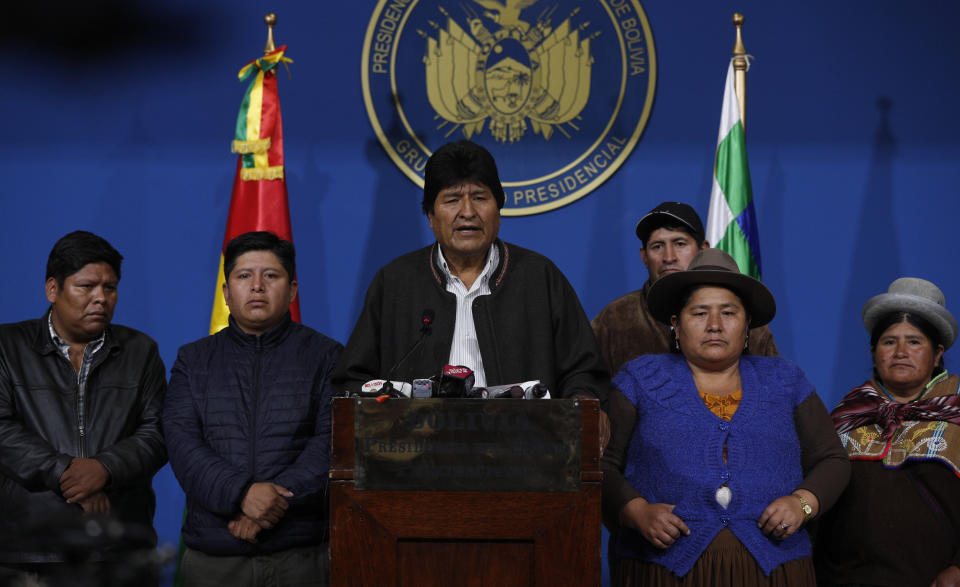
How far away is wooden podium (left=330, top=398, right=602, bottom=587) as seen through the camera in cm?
188

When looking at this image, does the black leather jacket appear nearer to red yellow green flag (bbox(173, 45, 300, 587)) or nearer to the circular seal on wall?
red yellow green flag (bbox(173, 45, 300, 587))

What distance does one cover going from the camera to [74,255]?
108 inches

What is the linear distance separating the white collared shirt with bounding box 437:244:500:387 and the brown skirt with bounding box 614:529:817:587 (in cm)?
64

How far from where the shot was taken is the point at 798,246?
401 cm

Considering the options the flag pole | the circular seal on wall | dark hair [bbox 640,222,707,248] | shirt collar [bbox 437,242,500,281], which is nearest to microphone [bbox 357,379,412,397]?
shirt collar [bbox 437,242,500,281]

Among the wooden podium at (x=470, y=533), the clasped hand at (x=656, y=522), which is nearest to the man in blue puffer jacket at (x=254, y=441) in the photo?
the wooden podium at (x=470, y=533)

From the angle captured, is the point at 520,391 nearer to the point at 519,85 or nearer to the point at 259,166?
the point at 259,166

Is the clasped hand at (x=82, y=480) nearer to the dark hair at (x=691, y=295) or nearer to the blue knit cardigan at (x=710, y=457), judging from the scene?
the blue knit cardigan at (x=710, y=457)

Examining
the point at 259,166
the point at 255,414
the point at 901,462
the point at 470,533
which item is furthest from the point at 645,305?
→ the point at 259,166

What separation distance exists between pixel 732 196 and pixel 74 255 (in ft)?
7.62

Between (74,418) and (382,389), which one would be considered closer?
(382,389)

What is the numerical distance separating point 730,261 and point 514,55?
1895 mm

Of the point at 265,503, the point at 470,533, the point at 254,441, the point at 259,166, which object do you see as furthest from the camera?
the point at 259,166

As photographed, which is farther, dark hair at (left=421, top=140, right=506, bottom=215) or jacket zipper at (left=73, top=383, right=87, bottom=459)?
jacket zipper at (left=73, top=383, right=87, bottom=459)
